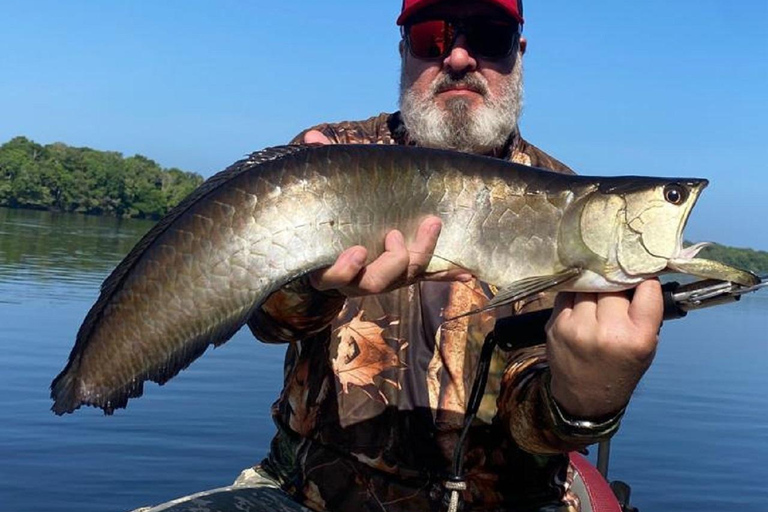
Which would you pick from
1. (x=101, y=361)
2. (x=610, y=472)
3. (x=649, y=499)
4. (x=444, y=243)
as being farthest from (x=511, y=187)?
(x=610, y=472)

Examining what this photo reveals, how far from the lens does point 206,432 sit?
39.4 ft

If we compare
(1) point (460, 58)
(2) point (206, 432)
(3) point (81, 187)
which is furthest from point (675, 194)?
(3) point (81, 187)

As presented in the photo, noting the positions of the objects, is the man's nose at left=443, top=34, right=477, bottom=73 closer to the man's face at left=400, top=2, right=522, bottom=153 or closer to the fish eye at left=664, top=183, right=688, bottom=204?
the man's face at left=400, top=2, right=522, bottom=153

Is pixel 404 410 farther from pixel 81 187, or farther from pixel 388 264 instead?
pixel 81 187

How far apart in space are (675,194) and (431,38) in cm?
225

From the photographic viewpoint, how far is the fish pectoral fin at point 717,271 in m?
3.16

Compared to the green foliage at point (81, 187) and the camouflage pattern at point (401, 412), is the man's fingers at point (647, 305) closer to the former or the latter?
the camouflage pattern at point (401, 412)

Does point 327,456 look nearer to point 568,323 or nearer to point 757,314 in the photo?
point 568,323

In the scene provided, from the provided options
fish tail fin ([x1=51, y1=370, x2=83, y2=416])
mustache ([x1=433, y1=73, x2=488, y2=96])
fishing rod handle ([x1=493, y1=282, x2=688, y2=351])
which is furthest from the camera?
mustache ([x1=433, y1=73, x2=488, y2=96])

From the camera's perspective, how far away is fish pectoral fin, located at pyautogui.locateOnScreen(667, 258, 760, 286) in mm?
3158

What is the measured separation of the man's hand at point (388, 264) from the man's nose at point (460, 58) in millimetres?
1984

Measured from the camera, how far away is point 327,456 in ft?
14.4

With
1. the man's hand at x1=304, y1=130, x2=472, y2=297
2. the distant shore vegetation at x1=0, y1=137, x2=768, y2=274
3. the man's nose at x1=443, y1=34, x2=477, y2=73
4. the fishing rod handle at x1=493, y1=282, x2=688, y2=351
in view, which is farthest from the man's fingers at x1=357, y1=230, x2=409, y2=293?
the distant shore vegetation at x1=0, y1=137, x2=768, y2=274

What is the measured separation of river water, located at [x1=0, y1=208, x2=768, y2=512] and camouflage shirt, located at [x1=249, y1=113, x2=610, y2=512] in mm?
5520
